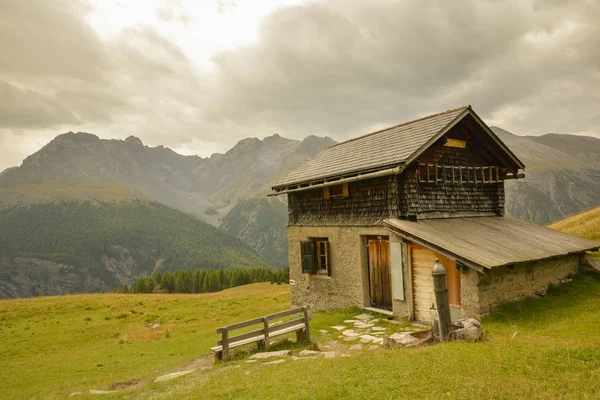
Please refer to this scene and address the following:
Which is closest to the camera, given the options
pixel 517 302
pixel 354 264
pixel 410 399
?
pixel 410 399

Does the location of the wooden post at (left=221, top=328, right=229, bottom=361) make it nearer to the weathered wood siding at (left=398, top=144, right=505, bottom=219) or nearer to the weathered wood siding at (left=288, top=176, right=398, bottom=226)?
the weathered wood siding at (left=288, top=176, right=398, bottom=226)

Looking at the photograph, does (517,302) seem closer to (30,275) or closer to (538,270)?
(538,270)

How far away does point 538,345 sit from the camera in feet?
25.8

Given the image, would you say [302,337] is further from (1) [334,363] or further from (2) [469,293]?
(2) [469,293]

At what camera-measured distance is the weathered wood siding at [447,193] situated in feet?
48.9

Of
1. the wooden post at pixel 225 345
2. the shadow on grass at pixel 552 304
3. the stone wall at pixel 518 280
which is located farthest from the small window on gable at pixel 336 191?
the wooden post at pixel 225 345

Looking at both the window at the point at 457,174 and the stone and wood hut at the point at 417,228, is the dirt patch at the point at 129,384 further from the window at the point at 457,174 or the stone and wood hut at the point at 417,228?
the window at the point at 457,174

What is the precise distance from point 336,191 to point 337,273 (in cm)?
402

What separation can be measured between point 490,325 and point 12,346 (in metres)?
22.6

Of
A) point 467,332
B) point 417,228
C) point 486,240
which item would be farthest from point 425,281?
point 467,332

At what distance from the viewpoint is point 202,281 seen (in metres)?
84.4

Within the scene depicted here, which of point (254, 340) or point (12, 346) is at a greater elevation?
point (254, 340)

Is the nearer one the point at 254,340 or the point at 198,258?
the point at 254,340

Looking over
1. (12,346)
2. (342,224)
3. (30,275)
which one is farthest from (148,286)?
(30,275)
